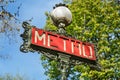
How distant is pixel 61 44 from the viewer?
597 cm

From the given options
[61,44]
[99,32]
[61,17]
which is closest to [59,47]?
[61,44]

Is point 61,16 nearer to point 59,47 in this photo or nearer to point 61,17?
point 61,17

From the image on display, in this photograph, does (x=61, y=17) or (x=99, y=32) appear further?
(x=99, y=32)

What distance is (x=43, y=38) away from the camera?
592 centimetres

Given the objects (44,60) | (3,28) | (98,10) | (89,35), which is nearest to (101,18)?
(98,10)

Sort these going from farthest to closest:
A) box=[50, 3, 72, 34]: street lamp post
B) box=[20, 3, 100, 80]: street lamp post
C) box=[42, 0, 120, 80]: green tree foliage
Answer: box=[42, 0, 120, 80]: green tree foliage < box=[50, 3, 72, 34]: street lamp post < box=[20, 3, 100, 80]: street lamp post

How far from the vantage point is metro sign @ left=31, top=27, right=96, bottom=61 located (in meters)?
5.86

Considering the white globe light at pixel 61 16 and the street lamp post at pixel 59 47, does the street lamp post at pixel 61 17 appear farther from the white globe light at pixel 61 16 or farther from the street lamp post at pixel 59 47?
the street lamp post at pixel 59 47

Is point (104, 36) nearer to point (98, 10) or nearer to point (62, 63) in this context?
point (98, 10)

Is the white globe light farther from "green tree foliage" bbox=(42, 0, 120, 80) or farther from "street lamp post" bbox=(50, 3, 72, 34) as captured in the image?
"green tree foliage" bbox=(42, 0, 120, 80)

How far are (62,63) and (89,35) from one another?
75.3 feet

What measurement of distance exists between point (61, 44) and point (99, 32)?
23.7m

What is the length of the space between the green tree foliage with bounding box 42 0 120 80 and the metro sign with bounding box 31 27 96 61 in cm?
2052

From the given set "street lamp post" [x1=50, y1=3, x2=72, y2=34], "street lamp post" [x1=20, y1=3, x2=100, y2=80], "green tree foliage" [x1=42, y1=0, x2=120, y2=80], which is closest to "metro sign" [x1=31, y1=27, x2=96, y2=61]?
"street lamp post" [x1=20, y1=3, x2=100, y2=80]
